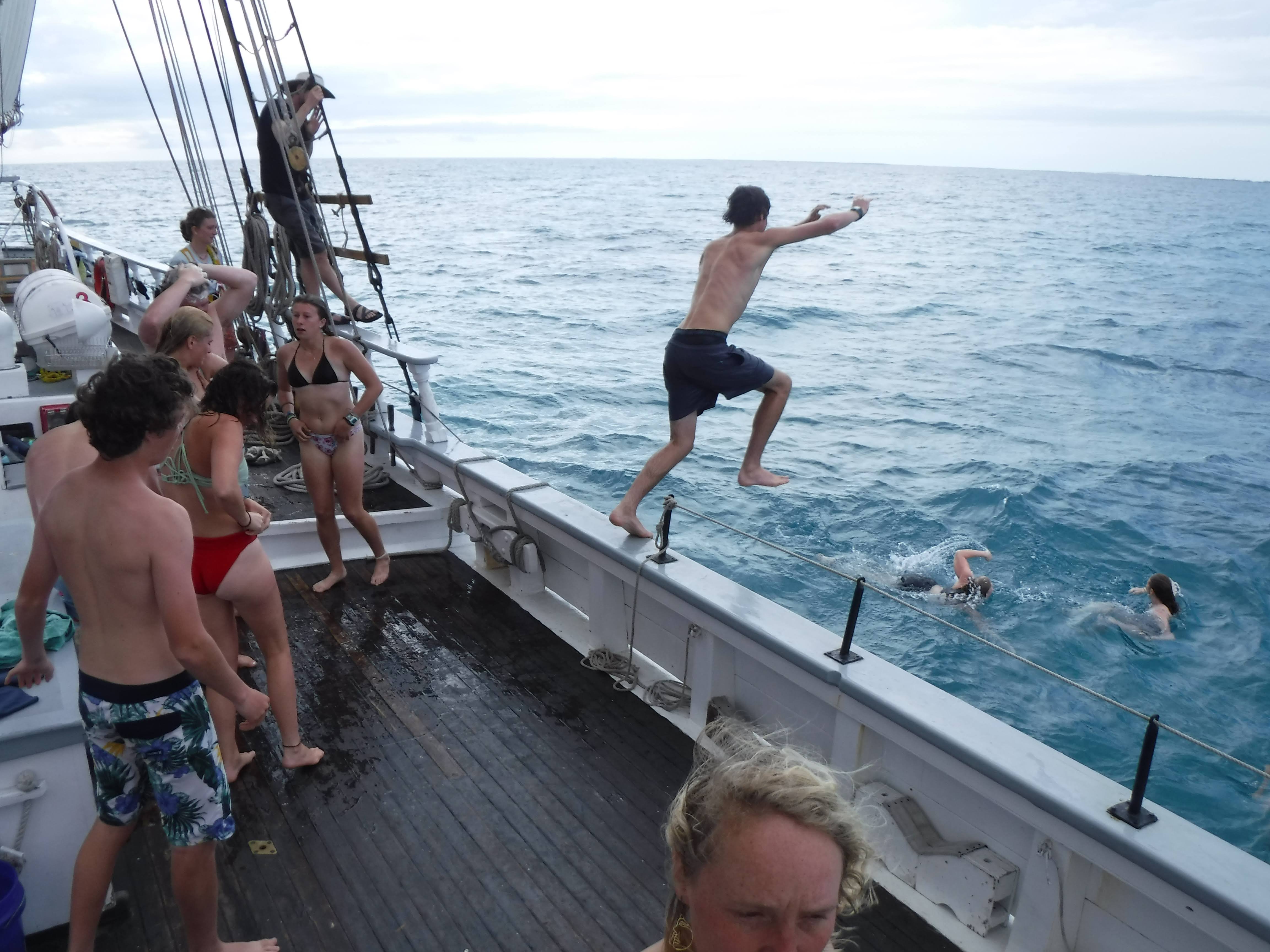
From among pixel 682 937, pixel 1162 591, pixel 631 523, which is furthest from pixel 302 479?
pixel 1162 591

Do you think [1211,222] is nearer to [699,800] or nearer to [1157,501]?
[1157,501]

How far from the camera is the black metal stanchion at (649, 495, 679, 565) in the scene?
12.2ft

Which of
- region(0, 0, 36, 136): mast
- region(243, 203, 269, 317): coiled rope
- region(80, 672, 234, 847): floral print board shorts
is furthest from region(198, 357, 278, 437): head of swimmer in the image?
region(0, 0, 36, 136): mast

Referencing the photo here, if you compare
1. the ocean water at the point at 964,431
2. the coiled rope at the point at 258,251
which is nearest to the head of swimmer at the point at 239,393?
the coiled rope at the point at 258,251

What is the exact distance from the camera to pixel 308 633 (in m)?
4.33

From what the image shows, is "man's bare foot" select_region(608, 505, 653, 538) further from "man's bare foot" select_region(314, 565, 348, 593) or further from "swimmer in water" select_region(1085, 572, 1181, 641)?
"swimmer in water" select_region(1085, 572, 1181, 641)

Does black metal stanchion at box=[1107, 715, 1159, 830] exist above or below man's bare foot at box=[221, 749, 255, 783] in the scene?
above

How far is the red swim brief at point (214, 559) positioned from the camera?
2939mm

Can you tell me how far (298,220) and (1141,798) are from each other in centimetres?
556

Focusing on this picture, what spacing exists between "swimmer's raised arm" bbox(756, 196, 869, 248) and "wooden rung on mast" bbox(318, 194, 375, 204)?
2869 mm

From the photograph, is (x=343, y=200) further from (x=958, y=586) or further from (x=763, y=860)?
(x=958, y=586)

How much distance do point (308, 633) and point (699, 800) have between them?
141 inches

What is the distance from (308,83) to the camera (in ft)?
19.4

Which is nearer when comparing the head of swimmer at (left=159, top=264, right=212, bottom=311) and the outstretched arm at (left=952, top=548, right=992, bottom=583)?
the head of swimmer at (left=159, top=264, right=212, bottom=311)
